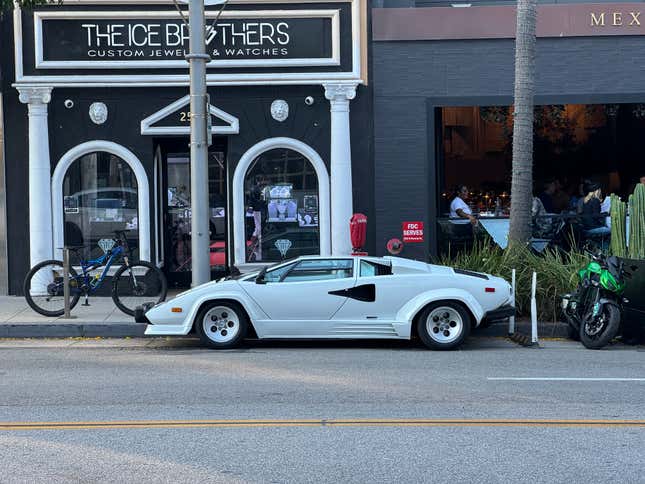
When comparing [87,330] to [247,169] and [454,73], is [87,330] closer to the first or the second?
[247,169]

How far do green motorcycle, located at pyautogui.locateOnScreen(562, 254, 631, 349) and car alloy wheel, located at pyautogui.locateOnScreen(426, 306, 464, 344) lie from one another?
1.58 metres

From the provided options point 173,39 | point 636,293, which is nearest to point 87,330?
point 173,39

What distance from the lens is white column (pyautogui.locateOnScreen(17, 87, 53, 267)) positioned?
1616 cm

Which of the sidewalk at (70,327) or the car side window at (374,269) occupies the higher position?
the car side window at (374,269)

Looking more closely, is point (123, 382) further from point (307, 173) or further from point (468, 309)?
point (307, 173)

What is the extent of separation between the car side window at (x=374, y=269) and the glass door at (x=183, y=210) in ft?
20.0

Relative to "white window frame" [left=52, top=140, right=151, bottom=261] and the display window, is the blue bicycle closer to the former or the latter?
"white window frame" [left=52, top=140, right=151, bottom=261]

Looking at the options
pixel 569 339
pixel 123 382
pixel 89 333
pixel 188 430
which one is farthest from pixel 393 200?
pixel 188 430

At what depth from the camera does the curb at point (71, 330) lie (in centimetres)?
1298

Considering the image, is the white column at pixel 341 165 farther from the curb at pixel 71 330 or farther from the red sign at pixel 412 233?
the curb at pixel 71 330

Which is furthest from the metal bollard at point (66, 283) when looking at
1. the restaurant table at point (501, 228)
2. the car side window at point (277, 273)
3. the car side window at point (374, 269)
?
the restaurant table at point (501, 228)

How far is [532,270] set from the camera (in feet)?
45.0

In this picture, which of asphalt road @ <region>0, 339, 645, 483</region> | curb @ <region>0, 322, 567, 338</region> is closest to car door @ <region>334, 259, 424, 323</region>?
asphalt road @ <region>0, 339, 645, 483</region>

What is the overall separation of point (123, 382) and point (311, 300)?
3.02 m
